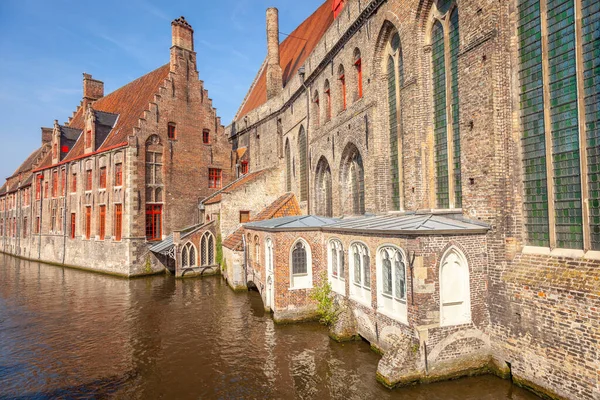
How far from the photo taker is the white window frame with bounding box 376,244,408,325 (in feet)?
27.0

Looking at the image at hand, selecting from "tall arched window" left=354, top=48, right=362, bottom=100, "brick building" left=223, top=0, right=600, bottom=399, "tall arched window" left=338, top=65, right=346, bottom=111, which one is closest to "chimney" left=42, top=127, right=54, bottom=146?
"tall arched window" left=338, top=65, right=346, bottom=111

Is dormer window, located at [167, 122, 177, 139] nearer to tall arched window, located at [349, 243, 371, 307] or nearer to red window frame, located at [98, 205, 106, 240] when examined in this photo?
red window frame, located at [98, 205, 106, 240]

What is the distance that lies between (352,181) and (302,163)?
6.51 metres

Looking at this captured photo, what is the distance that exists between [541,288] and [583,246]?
3.32 ft

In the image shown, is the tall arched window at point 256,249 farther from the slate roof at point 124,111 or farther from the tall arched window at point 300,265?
the slate roof at point 124,111

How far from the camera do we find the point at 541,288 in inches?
275

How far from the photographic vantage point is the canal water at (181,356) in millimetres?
7832

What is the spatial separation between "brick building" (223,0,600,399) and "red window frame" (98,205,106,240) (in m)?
16.6

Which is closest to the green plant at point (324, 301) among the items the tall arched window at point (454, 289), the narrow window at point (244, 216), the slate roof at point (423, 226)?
the slate roof at point (423, 226)

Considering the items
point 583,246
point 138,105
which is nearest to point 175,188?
point 138,105

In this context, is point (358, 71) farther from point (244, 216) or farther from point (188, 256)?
point (188, 256)

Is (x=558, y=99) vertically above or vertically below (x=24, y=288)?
above

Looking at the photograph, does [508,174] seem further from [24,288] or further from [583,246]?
[24,288]

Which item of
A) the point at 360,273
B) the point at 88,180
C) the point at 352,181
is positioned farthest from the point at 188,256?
the point at 360,273
